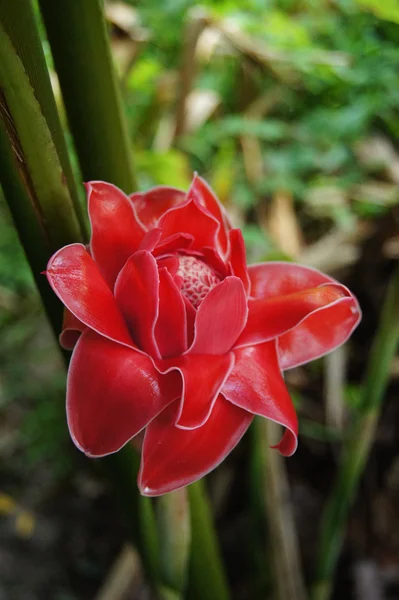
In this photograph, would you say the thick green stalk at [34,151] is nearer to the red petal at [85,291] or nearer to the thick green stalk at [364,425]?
the red petal at [85,291]

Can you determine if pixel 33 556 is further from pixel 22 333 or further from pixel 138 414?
pixel 138 414

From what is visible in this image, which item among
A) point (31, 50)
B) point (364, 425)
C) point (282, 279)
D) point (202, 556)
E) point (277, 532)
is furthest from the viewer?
point (277, 532)

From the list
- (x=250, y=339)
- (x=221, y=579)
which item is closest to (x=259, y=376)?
(x=250, y=339)

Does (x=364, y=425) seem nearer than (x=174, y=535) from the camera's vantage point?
No

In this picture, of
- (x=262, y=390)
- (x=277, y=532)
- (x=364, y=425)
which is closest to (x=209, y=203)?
(x=262, y=390)

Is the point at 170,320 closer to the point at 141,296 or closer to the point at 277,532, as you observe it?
the point at 141,296

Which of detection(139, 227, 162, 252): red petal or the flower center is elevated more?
detection(139, 227, 162, 252): red petal

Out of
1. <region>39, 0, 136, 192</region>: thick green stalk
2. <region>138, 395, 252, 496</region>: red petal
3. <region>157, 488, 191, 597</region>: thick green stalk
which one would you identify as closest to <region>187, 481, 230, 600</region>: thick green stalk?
<region>157, 488, 191, 597</region>: thick green stalk

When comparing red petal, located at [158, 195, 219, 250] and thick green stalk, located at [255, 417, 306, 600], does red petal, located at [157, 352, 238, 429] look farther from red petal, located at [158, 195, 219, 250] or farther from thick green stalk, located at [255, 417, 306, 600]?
thick green stalk, located at [255, 417, 306, 600]
